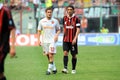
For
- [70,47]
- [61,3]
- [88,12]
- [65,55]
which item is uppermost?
[61,3]

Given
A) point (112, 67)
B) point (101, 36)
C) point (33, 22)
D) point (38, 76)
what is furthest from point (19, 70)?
point (33, 22)

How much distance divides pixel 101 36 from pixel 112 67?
15.4 meters

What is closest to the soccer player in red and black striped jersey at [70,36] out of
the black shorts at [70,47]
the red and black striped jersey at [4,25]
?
the black shorts at [70,47]

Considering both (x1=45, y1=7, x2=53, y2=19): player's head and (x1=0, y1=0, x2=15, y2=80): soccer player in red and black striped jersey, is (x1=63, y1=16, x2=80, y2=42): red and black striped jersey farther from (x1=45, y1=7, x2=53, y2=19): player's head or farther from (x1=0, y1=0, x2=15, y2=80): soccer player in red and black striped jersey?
(x1=0, y1=0, x2=15, y2=80): soccer player in red and black striped jersey

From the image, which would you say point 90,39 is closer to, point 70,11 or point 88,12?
point 88,12

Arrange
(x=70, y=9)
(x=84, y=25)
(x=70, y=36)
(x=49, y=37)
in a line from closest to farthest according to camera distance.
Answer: (x=70, y=9), (x=49, y=37), (x=70, y=36), (x=84, y=25)

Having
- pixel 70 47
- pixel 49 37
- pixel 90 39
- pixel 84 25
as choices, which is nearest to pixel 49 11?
pixel 49 37

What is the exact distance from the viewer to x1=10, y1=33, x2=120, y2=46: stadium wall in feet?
103

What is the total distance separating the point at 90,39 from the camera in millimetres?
31703

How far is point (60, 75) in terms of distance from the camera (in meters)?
13.7

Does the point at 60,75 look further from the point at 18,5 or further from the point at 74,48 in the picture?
the point at 18,5

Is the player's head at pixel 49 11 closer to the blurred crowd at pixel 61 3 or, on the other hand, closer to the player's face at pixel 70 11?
the player's face at pixel 70 11

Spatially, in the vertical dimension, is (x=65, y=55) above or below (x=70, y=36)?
below

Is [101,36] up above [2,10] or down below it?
below
